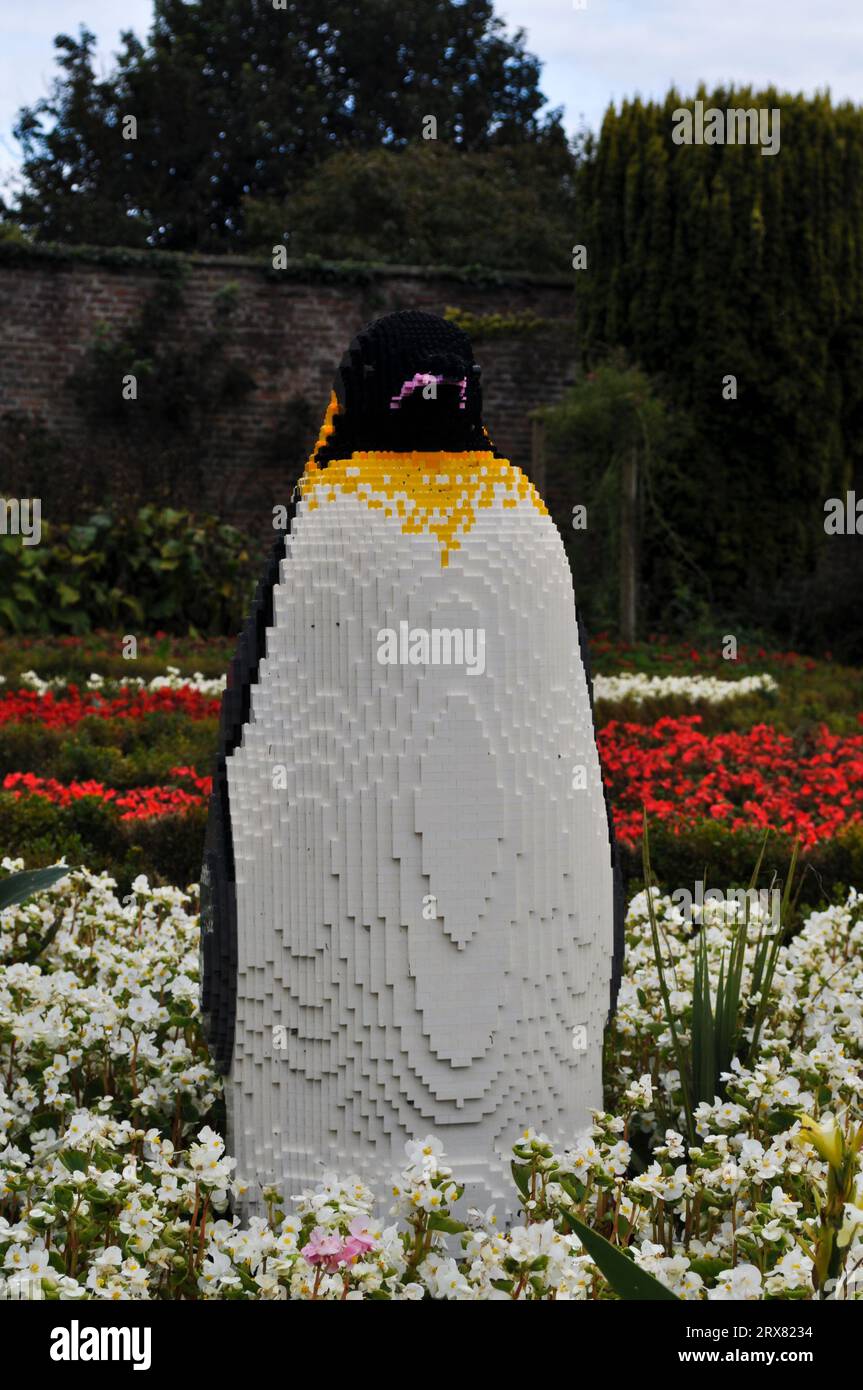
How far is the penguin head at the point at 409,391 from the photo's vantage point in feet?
7.47

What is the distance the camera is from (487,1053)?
2211 millimetres

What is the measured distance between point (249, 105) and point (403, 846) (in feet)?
74.7

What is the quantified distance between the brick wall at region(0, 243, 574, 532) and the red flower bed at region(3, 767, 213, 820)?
831cm

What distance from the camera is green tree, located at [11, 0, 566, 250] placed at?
74.1 feet

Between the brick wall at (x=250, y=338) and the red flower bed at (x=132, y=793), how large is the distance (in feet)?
27.3

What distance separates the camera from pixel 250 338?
14086 millimetres

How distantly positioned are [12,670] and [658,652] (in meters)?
4.88

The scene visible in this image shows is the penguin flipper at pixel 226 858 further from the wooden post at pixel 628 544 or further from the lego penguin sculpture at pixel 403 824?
the wooden post at pixel 628 544

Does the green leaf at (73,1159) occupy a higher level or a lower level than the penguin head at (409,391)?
lower

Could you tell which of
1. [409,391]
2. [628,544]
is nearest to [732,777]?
[409,391]

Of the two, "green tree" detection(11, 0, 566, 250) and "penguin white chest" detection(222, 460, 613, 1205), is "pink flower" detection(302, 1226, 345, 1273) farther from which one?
"green tree" detection(11, 0, 566, 250)

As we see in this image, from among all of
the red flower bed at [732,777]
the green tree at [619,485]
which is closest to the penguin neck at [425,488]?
the red flower bed at [732,777]
